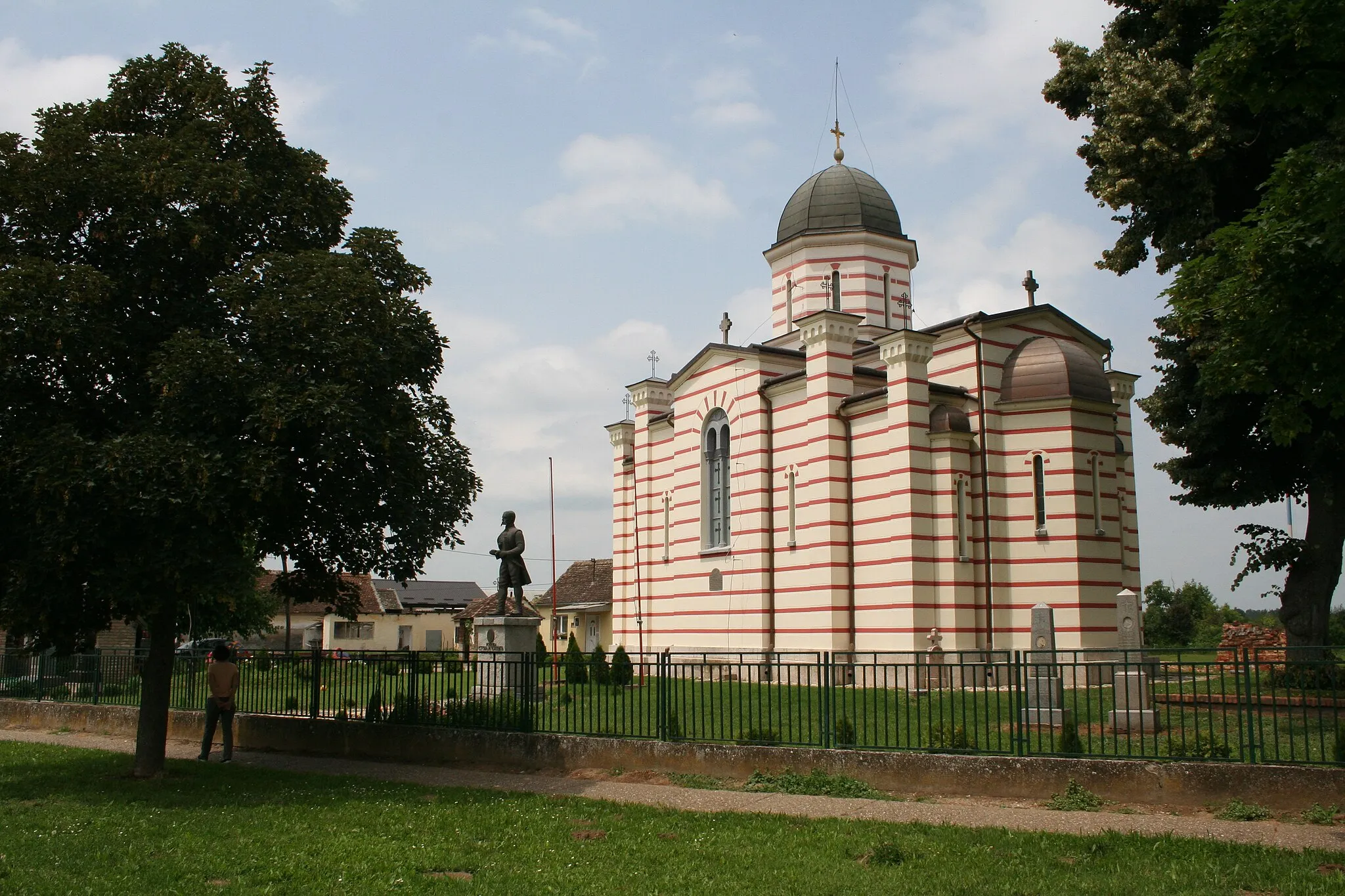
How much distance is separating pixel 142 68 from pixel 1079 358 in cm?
2012

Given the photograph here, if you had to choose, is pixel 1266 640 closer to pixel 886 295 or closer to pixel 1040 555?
pixel 1040 555

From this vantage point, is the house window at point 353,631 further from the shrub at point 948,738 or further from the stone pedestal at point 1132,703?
the shrub at point 948,738

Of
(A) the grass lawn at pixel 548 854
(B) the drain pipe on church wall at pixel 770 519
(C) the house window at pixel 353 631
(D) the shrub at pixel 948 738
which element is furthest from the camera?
(C) the house window at pixel 353 631

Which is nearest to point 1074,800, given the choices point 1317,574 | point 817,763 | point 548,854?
point 817,763

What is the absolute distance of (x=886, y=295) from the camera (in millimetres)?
31984

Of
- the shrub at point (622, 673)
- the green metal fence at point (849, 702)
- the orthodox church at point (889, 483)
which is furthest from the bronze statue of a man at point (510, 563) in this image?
the orthodox church at point (889, 483)

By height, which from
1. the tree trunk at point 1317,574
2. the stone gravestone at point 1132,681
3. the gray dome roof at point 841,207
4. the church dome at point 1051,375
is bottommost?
the stone gravestone at point 1132,681

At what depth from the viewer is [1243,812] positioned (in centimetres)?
984

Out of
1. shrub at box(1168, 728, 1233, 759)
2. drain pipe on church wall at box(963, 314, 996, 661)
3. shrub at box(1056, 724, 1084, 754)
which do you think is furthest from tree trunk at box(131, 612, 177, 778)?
drain pipe on church wall at box(963, 314, 996, 661)

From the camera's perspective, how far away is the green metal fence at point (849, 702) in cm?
1121

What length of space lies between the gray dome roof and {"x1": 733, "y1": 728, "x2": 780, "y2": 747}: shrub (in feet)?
71.4

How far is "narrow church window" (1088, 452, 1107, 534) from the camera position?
23.6 meters

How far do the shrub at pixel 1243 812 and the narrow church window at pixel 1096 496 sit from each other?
46.6 ft

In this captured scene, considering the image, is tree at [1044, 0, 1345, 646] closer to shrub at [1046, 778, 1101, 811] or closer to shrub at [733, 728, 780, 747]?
shrub at [1046, 778, 1101, 811]
